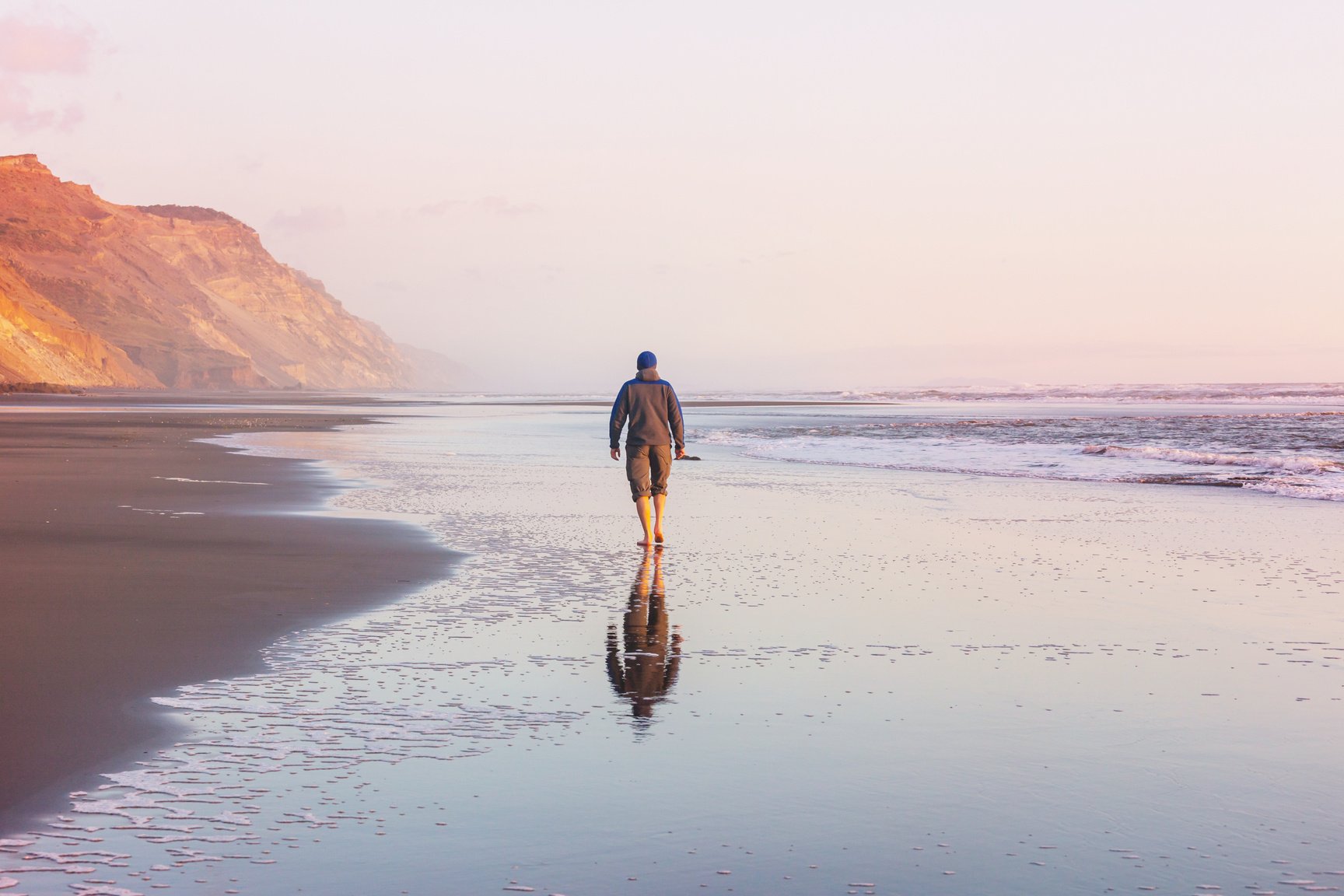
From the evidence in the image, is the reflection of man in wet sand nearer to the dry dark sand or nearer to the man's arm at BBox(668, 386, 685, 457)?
the dry dark sand

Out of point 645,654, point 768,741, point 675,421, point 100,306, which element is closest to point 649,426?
point 675,421

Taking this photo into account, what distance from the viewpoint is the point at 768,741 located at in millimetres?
4711

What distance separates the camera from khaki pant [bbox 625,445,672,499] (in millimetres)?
11328

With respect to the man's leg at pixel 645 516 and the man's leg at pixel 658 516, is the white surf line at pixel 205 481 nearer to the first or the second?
the man's leg at pixel 658 516

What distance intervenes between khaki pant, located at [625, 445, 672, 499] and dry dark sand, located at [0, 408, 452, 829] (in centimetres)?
203

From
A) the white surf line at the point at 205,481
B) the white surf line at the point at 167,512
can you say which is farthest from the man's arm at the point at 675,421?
the white surf line at the point at 205,481

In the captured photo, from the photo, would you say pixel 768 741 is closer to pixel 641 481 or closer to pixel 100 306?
pixel 641 481

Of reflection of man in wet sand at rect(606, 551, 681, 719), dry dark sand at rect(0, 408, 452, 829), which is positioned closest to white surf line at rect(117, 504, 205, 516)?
dry dark sand at rect(0, 408, 452, 829)

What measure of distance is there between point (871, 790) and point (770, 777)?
366 mm

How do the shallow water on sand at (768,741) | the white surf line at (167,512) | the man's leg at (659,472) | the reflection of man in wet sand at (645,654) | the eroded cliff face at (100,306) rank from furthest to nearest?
the eroded cliff face at (100,306) < the white surf line at (167,512) < the man's leg at (659,472) < the reflection of man in wet sand at (645,654) < the shallow water on sand at (768,741)

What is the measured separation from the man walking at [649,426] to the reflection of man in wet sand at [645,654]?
303 cm

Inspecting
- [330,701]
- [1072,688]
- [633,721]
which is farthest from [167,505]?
[1072,688]

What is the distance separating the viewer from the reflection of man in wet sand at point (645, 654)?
548 centimetres

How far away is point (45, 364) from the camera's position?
300 ft
